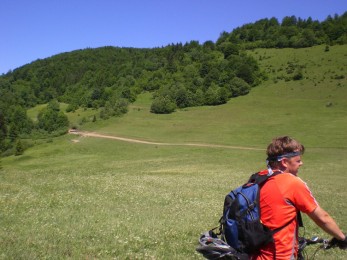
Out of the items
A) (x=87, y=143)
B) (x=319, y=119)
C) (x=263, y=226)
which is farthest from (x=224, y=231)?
(x=319, y=119)

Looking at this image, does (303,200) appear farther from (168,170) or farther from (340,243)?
(168,170)

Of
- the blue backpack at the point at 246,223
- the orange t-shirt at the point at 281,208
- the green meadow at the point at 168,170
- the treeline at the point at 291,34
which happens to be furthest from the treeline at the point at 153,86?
the orange t-shirt at the point at 281,208

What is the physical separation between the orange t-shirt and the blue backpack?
7cm

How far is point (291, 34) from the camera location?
161 meters

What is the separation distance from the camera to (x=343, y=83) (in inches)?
4016

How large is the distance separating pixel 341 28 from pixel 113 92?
8997 cm

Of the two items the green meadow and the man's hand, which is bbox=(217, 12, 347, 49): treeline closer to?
the green meadow

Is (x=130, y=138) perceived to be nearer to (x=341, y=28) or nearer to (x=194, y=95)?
(x=194, y=95)

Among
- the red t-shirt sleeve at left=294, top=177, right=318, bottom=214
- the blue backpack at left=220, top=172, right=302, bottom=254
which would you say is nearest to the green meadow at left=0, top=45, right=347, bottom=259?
the blue backpack at left=220, top=172, right=302, bottom=254

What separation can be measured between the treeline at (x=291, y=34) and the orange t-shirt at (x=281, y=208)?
5909 inches

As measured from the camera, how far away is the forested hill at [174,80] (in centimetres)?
11284

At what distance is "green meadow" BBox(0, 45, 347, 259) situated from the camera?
8.99 m

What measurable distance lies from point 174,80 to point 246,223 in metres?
139

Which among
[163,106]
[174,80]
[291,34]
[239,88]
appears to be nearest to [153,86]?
[174,80]
